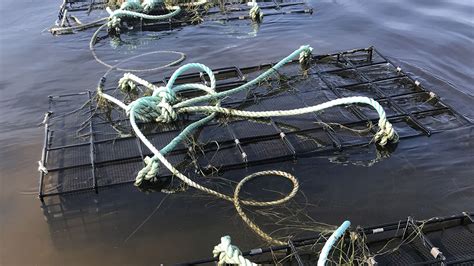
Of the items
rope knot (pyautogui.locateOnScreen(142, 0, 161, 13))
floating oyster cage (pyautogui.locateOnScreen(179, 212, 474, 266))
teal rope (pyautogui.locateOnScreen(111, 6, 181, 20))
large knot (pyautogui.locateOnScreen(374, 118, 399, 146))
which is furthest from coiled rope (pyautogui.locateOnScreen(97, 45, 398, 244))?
rope knot (pyautogui.locateOnScreen(142, 0, 161, 13))

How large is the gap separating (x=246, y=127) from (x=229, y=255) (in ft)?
6.59

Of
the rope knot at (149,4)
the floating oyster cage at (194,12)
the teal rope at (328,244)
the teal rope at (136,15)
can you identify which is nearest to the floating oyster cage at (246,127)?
the teal rope at (328,244)

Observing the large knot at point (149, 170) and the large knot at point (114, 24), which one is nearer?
the large knot at point (149, 170)

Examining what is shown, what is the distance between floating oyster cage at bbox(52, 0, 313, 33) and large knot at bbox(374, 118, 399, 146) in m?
4.37

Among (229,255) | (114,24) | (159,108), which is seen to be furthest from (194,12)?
(229,255)

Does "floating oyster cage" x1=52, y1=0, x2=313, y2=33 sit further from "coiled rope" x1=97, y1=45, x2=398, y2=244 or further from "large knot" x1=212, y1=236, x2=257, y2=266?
"large knot" x1=212, y1=236, x2=257, y2=266

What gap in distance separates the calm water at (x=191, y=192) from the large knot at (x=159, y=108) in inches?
37.3

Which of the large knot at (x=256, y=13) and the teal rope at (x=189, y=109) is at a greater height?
the large knot at (x=256, y=13)

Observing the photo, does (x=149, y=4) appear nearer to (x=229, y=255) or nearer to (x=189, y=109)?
(x=189, y=109)

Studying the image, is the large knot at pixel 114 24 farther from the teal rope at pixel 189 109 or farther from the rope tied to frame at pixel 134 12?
the teal rope at pixel 189 109

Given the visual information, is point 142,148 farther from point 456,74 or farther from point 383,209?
point 456,74

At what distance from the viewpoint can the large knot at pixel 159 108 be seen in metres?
4.93

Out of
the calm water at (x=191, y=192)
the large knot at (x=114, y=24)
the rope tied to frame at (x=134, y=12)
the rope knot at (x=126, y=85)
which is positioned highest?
the rope tied to frame at (x=134, y=12)

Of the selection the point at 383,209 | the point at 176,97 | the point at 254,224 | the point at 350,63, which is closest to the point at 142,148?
the point at 176,97
